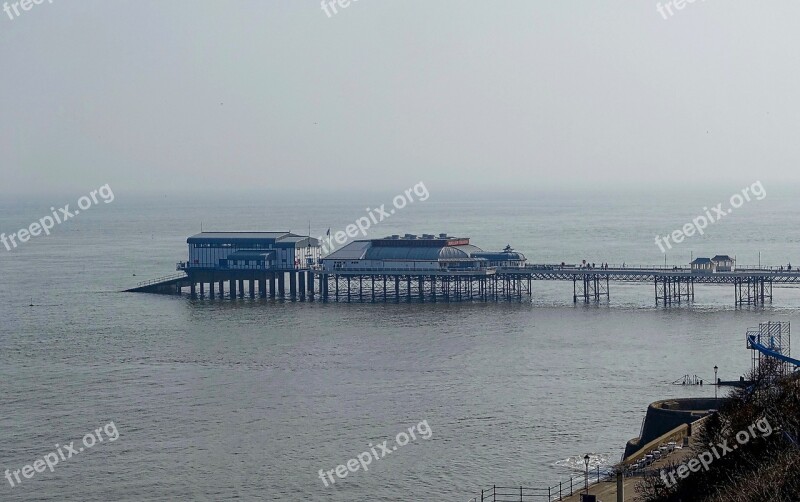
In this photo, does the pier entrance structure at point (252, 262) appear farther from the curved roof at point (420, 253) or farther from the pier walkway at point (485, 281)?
the curved roof at point (420, 253)

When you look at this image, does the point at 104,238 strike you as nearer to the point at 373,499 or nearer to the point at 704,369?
the point at 704,369

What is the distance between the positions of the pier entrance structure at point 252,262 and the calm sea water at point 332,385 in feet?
14.4

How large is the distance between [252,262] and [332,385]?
41.3 meters

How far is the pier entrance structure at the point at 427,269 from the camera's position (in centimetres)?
9181

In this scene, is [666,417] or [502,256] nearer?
[666,417]

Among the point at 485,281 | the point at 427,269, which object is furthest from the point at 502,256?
the point at 427,269

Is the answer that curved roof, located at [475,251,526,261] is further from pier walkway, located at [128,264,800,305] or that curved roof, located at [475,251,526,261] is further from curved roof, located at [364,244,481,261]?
pier walkway, located at [128,264,800,305]

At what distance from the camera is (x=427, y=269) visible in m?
92.7

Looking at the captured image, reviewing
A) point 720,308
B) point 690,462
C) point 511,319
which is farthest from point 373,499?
point 720,308

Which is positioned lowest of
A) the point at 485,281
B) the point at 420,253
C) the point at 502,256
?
the point at 485,281

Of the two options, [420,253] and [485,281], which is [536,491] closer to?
[420,253]

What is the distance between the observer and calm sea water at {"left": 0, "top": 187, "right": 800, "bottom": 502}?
1679 inches

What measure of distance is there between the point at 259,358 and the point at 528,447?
22.2 m

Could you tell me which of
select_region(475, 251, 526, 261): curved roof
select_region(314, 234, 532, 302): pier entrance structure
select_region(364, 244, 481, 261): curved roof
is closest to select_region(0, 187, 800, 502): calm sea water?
select_region(314, 234, 532, 302): pier entrance structure
